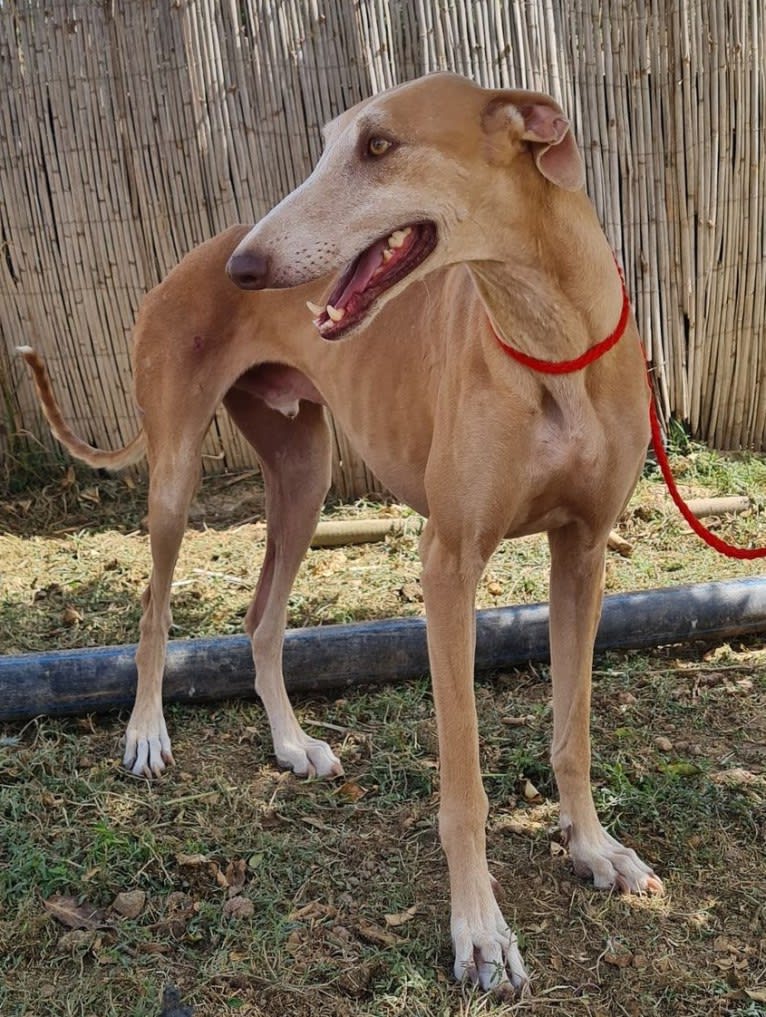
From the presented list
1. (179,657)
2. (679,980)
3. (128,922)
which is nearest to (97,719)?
(179,657)

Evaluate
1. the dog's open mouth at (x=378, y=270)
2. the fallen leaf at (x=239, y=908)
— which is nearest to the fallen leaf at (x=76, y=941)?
the fallen leaf at (x=239, y=908)

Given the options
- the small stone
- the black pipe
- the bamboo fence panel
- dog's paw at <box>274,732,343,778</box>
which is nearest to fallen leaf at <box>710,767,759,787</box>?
the black pipe

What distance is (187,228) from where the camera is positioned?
19.5 feet

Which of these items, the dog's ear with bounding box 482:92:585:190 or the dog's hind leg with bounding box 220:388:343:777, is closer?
the dog's ear with bounding box 482:92:585:190

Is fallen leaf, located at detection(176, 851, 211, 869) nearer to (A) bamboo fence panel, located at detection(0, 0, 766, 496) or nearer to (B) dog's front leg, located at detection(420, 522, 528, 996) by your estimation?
(B) dog's front leg, located at detection(420, 522, 528, 996)

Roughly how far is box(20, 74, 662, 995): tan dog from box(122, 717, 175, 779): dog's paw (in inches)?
46.2

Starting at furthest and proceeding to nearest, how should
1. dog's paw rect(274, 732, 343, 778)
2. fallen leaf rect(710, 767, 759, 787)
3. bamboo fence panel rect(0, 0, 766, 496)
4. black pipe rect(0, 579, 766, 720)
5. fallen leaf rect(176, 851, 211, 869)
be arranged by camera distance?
bamboo fence panel rect(0, 0, 766, 496) < black pipe rect(0, 579, 766, 720) < dog's paw rect(274, 732, 343, 778) < fallen leaf rect(710, 767, 759, 787) < fallen leaf rect(176, 851, 211, 869)

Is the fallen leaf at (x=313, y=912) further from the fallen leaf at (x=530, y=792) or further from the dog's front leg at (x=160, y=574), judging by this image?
the dog's front leg at (x=160, y=574)

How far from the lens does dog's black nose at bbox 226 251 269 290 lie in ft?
8.02

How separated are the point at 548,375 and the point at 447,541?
0.47m

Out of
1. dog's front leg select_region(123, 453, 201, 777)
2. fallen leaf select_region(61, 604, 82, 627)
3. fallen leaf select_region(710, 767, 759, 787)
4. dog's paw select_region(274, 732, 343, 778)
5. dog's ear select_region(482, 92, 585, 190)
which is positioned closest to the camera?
dog's ear select_region(482, 92, 585, 190)

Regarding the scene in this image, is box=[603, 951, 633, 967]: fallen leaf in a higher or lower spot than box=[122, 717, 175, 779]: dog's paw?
lower

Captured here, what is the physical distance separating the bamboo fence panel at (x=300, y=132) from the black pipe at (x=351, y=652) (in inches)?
80.7

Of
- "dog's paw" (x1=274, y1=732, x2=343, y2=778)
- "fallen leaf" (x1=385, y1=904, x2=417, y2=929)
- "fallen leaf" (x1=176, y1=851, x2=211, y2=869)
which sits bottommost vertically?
"dog's paw" (x1=274, y1=732, x2=343, y2=778)
